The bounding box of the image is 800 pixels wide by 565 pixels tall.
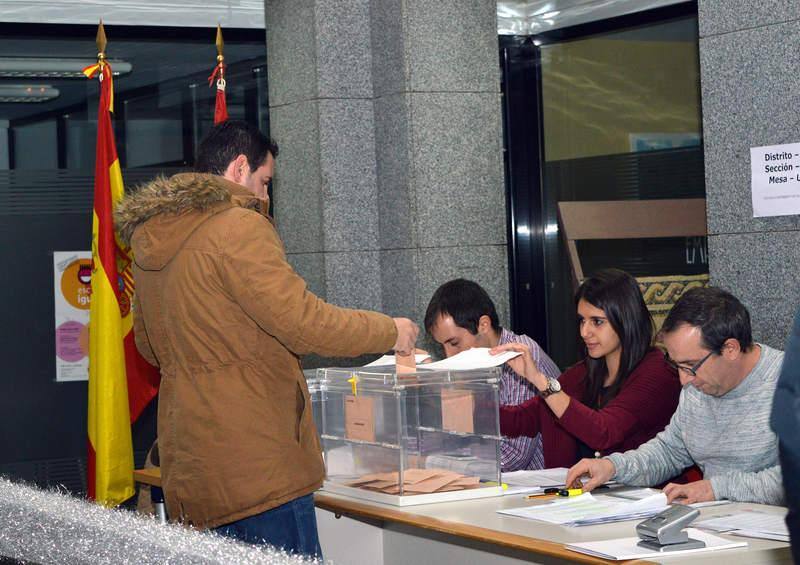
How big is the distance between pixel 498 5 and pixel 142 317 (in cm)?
309

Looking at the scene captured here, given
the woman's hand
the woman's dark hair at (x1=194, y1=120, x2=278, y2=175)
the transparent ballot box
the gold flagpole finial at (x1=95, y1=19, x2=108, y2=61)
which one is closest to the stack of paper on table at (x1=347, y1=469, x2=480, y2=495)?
the transparent ballot box

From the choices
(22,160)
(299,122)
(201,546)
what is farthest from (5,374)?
(201,546)

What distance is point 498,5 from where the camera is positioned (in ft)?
18.1

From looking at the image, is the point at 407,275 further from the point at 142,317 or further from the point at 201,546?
the point at 201,546

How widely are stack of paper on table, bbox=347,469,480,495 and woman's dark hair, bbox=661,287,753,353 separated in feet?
2.23

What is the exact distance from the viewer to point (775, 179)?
3.46 metres

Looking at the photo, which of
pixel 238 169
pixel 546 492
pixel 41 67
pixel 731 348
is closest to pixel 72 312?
pixel 41 67

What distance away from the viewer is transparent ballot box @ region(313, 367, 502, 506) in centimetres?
313

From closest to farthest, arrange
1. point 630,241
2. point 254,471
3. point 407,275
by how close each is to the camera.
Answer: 1. point 254,471
2. point 407,275
3. point 630,241

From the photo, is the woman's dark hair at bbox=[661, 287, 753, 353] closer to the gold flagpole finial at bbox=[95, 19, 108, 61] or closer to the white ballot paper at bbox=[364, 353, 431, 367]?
the white ballot paper at bbox=[364, 353, 431, 367]

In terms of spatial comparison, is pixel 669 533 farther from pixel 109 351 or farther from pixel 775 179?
pixel 109 351

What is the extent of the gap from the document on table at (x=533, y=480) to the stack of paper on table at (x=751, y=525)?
0.62 meters

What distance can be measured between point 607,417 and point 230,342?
1.27m

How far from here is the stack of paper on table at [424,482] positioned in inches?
122
